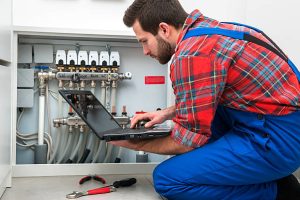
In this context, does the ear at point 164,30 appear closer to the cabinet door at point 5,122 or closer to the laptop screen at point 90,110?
the laptop screen at point 90,110

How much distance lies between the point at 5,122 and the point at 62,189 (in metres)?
0.32

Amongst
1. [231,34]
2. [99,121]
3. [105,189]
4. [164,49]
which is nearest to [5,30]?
[99,121]

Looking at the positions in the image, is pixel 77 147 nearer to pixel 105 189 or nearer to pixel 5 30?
pixel 105 189

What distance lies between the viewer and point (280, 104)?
102 cm

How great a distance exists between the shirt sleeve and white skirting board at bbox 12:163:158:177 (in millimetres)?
600

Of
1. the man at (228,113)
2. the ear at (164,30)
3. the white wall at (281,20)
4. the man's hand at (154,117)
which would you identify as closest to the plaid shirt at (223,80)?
the man at (228,113)

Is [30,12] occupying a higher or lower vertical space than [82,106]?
higher

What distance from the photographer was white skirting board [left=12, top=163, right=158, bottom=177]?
4.86 feet

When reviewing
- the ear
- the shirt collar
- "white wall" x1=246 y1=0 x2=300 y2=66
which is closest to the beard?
the ear

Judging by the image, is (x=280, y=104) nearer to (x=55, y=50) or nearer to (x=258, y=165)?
(x=258, y=165)

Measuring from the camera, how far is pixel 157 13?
115 centimetres

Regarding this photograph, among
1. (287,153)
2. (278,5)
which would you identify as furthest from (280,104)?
(278,5)

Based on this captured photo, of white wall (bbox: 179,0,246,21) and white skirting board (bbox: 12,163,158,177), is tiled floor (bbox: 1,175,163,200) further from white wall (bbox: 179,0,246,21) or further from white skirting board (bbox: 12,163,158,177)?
white wall (bbox: 179,0,246,21)

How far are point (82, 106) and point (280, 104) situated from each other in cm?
68
